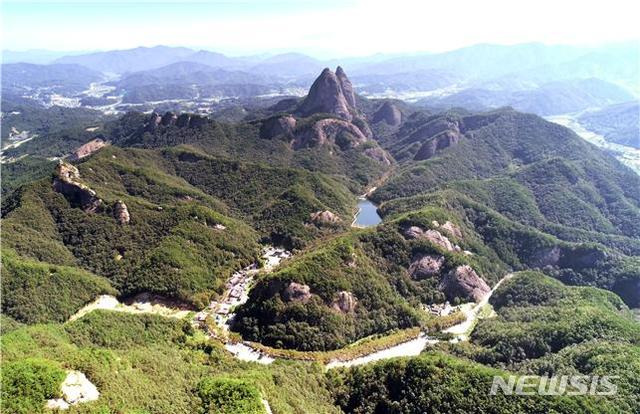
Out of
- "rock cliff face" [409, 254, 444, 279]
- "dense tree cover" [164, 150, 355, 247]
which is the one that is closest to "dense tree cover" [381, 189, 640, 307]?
"rock cliff face" [409, 254, 444, 279]

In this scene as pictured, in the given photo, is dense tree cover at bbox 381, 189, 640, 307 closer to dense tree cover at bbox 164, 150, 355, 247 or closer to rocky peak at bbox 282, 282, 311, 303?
dense tree cover at bbox 164, 150, 355, 247

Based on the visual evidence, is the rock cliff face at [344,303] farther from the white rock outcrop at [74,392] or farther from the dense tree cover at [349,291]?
the white rock outcrop at [74,392]

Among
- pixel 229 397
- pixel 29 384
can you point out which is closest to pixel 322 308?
pixel 229 397

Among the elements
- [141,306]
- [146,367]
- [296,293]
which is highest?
[146,367]

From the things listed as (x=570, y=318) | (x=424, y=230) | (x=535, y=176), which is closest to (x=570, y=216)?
(x=535, y=176)

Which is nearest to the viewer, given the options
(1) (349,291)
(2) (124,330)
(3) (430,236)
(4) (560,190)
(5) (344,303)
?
(2) (124,330)

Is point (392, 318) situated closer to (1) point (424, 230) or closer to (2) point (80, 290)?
(1) point (424, 230)

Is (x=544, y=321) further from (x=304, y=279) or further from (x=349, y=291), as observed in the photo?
(x=304, y=279)
